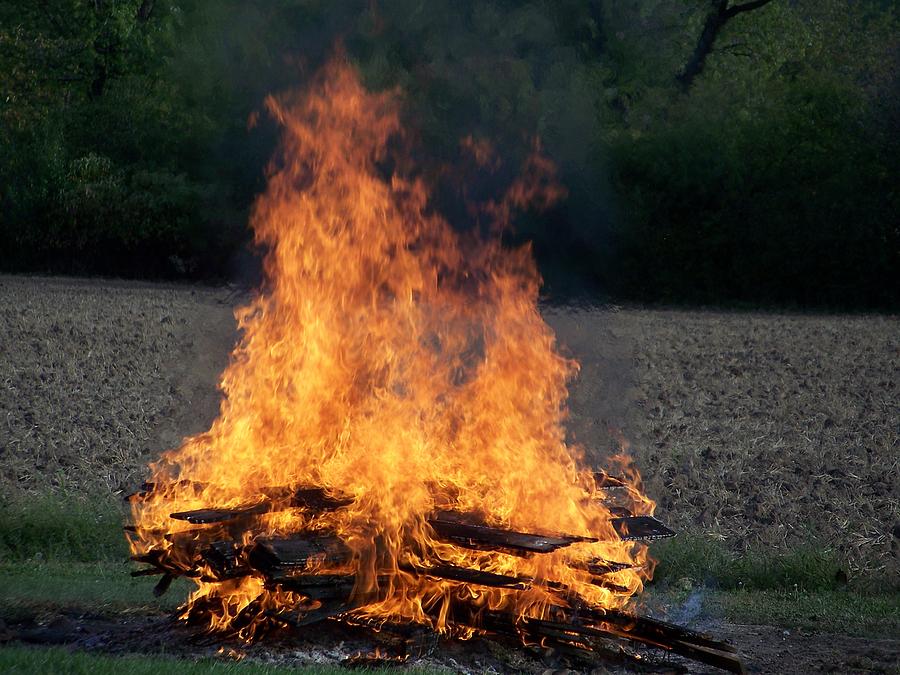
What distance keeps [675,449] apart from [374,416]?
21.9ft

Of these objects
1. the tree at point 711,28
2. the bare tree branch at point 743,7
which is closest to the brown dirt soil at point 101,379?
the tree at point 711,28

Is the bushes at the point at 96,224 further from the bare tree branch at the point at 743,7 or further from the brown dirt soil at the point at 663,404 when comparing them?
the bare tree branch at the point at 743,7

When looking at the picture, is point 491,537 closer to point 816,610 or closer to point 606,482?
point 606,482

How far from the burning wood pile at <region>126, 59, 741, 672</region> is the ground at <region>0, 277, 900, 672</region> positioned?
599 mm

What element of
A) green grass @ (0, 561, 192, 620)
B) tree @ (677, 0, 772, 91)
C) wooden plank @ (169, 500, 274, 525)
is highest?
tree @ (677, 0, 772, 91)

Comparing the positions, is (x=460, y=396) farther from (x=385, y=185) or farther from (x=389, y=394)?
(x=385, y=185)

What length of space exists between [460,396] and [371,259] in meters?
1.08

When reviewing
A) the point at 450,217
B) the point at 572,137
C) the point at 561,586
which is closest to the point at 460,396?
the point at 561,586

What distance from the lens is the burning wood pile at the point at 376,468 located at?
5.84m

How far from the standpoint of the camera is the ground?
6.98m

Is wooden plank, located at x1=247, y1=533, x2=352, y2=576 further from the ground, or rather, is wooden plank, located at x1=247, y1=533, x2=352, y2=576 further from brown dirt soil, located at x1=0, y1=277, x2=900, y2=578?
brown dirt soil, located at x1=0, y1=277, x2=900, y2=578

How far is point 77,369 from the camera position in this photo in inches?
655

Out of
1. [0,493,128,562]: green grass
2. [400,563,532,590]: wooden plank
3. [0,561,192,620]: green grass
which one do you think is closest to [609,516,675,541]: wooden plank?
[400,563,532,590]: wooden plank

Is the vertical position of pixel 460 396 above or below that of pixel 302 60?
below
